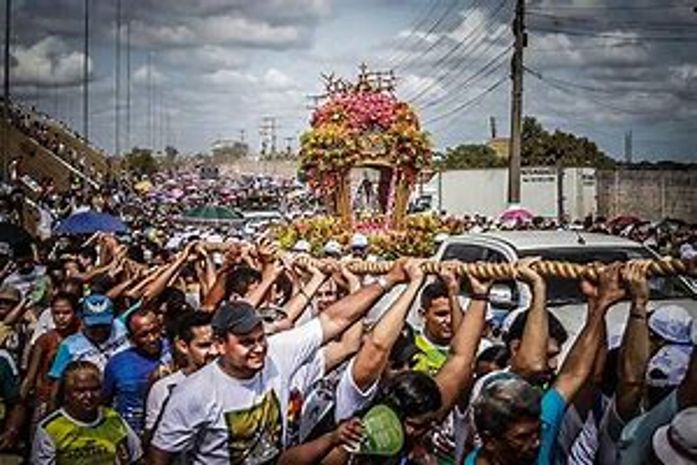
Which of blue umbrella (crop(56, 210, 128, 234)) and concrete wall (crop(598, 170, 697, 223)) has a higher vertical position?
concrete wall (crop(598, 170, 697, 223))

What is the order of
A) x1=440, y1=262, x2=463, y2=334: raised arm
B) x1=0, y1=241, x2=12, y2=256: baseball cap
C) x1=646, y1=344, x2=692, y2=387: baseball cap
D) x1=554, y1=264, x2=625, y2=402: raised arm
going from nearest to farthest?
x1=554, y1=264, x2=625, y2=402: raised arm, x1=646, y1=344, x2=692, y2=387: baseball cap, x1=440, y1=262, x2=463, y2=334: raised arm, x1=0, y1=241, x2=12, y2=256: baseball cap

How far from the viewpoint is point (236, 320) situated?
369 cm

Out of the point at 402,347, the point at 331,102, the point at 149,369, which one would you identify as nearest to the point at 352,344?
the point at 402,347

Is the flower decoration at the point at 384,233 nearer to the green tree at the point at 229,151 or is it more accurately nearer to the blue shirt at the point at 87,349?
the blue shirt at the point at 87,349

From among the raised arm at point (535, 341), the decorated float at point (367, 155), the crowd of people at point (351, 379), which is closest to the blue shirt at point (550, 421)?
the crowd of people at point (351, 379)

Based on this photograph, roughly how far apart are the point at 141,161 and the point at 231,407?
90275 mm

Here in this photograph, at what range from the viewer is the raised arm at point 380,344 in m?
3.72

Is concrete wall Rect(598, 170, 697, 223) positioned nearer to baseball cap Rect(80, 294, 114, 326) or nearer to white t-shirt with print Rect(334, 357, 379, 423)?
baseball cap Rect(80, 294, 114, 326)

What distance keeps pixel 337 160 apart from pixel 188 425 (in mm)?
17898

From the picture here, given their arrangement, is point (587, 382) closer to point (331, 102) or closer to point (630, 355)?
point (630, 355)

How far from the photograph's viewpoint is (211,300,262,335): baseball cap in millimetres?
3680

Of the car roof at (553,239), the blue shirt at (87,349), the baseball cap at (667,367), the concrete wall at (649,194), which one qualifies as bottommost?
the blue shirt at (87,349)

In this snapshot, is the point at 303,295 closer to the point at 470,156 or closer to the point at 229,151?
the point at 470,156

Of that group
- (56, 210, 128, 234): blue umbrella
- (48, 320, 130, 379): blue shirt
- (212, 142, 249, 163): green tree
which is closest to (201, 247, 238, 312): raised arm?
(48, 320, 130, 379): blue shirt
